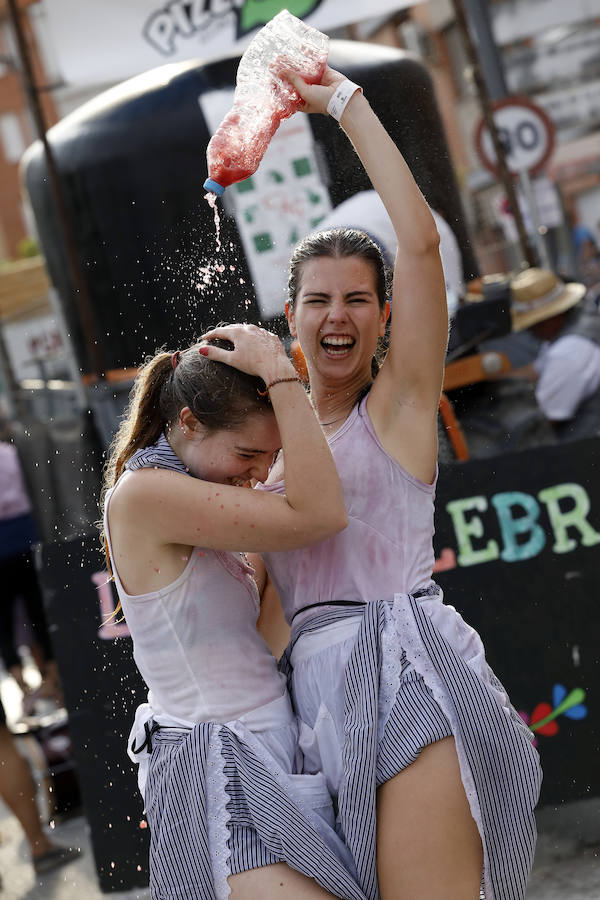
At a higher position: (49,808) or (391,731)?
(391,731)

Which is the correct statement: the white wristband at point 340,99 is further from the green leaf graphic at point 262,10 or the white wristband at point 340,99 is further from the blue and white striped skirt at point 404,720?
the green leaf graphic at point 262,10

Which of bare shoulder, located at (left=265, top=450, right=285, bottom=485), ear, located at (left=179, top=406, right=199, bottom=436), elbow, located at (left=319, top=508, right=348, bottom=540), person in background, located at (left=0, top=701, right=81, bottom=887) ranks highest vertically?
ear, located at (left=179, top=406, right=199, bottom=436)

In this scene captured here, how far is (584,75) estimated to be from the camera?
1650 centimetres

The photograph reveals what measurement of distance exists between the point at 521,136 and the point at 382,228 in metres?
7.27

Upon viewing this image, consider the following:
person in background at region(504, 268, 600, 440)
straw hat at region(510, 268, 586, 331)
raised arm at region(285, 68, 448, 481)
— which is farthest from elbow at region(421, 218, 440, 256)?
straw hat at region(510, 268, 586, 331)

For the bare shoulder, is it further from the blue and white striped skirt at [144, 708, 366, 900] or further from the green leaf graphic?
the green leaf graphic

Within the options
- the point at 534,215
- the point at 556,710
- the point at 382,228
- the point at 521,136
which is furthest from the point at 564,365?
the point at 521,136

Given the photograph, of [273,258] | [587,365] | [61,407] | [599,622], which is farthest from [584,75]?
[273,258]

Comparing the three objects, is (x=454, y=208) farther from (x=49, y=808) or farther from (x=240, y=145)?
(x=49, y=808)

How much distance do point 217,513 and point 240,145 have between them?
635 mm

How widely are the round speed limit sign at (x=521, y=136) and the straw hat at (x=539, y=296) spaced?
3657 mm

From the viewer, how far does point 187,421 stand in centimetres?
205

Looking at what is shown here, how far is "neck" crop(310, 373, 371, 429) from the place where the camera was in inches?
86.4

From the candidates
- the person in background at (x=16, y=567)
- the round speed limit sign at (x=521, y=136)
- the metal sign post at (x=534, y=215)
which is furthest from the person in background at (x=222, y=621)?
the round speed limit sign at (x=521, y=136)
